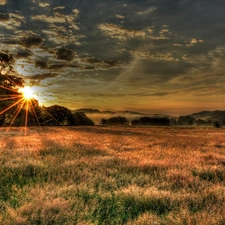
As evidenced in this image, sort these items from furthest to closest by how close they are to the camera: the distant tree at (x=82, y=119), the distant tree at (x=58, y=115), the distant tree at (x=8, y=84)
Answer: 1. the distant tree at (x=82, y=119)
2. the distant tree at (x=58, y=115)
3. the distant tree at (x=8, y=84)

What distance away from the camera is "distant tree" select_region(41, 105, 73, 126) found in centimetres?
7488

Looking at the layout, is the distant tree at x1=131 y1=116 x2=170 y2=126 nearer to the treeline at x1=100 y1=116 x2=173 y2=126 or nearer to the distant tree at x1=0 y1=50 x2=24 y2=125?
the treeline at x1=100 y1=116 x2=173 y2=126

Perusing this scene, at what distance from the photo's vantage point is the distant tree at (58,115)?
74.9 meters

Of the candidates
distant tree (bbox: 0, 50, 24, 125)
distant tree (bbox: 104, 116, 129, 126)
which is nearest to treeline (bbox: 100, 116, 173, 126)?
distant tree (bbox: 104, 116, 129, 126)

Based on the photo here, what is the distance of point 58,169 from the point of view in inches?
311

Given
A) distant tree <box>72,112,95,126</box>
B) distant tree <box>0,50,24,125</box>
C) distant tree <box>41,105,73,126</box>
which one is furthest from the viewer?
distant tree <box>72,112,95,126</box>

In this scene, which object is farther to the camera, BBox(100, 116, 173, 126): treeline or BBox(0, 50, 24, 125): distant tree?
BBox(100, 116, 173, 126): treeline

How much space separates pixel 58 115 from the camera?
255 ft

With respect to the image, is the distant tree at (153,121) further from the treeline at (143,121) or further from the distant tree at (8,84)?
the distant tree at (8,84)

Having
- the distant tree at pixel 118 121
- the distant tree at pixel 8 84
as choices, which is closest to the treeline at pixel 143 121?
the distant tree at pixel 118 121

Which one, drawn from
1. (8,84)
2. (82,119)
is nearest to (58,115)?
(82,119)

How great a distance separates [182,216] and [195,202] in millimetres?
1007

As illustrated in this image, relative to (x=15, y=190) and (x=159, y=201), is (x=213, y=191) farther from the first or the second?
(x=15, y=190)

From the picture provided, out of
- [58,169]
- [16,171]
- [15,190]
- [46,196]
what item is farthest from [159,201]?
[16,171]
